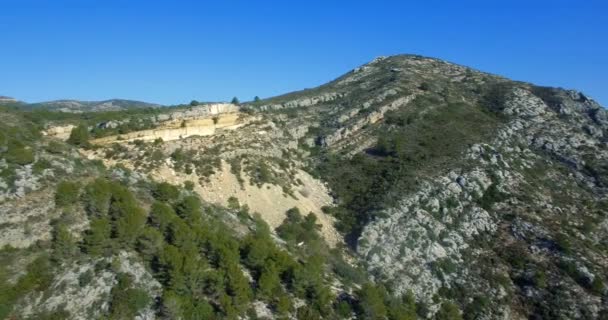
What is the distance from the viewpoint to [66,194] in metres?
34.2

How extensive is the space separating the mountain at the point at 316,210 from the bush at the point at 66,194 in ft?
0.45

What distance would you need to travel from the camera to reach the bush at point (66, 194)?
111ft

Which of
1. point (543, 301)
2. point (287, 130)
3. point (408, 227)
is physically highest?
point (287, 130)

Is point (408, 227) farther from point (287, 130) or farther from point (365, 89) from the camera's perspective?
point (365, 89)

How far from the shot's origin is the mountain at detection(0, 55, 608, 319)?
30.4 m

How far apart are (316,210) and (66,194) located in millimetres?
25593

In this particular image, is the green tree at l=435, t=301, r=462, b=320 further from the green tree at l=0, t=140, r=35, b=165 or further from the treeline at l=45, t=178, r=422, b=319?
the green tree at l=0, t=140, r=35, b=165

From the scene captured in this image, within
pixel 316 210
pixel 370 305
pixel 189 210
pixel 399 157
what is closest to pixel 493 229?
pixel 399 157

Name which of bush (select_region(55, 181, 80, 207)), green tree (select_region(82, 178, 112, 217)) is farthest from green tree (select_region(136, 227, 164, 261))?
bush (select_region(55, 181, 80, 207))

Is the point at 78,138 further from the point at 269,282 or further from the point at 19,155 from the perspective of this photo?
the point at 269,282

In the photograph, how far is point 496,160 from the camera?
60000 millimetres

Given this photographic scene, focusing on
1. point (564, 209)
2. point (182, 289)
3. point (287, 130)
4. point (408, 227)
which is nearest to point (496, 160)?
point (564, 209)

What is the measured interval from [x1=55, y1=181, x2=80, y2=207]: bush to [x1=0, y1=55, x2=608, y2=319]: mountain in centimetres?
14

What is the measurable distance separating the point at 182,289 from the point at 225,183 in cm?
2055
